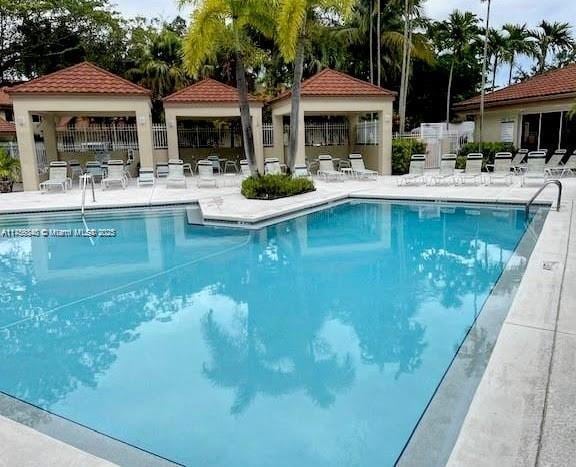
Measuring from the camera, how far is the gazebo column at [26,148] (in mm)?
16969

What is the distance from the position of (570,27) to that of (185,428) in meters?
41.8

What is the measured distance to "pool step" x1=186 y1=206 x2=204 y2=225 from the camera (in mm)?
12117

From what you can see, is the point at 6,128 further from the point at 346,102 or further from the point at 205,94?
the point at 346,102

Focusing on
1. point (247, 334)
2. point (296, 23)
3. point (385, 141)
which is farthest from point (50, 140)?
point (247, 334)

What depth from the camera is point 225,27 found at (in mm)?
13297

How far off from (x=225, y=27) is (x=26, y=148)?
29.2 feet

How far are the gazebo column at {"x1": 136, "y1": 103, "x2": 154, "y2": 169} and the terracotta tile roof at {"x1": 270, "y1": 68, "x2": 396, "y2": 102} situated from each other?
18.7ft

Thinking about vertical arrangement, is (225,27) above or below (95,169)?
above

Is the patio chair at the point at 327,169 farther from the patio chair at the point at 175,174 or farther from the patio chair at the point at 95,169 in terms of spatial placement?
the patio chair at the point at 95,169

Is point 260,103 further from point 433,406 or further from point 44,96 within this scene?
point 433,406

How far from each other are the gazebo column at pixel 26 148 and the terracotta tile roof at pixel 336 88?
9761mm

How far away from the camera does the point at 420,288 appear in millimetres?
6914

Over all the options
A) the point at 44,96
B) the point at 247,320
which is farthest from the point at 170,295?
the point at 44,96

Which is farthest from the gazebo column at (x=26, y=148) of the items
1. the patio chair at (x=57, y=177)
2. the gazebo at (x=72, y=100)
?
the patio chair at (x=57, y=177)
